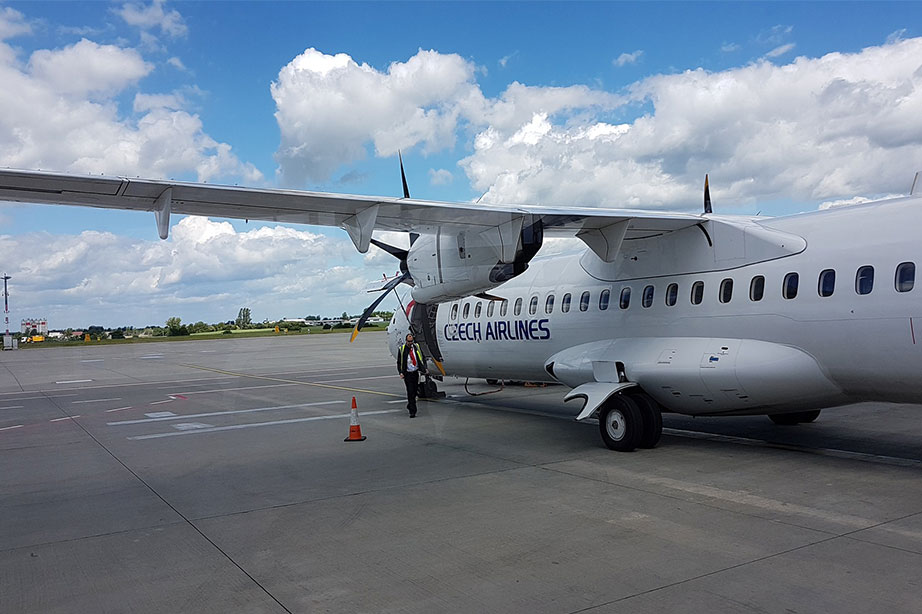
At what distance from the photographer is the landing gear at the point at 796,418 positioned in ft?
38.1

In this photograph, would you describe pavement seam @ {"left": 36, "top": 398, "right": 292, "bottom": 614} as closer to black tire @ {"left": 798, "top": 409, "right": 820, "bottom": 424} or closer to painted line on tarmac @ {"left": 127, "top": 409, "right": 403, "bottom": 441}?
painted line on tarmac @ {"left": 127, "top": 409, "right": 403, "bottom": 441}

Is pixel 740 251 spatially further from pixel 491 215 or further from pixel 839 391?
pixel 491 215

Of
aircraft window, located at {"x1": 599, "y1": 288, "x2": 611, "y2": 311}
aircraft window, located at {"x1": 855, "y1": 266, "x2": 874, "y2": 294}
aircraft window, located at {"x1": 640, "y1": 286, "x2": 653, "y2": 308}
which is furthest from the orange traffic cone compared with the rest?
aircraft window, located at {"x1": 855, "y1": 266, "x2": 874, "y2": 294}

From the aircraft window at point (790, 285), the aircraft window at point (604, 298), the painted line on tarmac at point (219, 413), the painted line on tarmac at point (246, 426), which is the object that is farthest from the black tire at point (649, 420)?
the painted line on tarmac at point (219, 413)

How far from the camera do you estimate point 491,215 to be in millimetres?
9664

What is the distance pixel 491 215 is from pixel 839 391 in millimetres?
5084

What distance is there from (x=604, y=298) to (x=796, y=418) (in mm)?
3894

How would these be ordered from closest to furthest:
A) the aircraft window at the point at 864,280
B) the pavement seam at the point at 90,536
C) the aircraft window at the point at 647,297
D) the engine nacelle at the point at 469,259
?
the pavement seam at the point at 90,536, the aircraft window at the point at 864,280, the engine nacelle at the point at 469,259, the aircraft window at the point at 647,297

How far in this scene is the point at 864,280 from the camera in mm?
8305

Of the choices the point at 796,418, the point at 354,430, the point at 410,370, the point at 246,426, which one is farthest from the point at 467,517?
the point at 246,426

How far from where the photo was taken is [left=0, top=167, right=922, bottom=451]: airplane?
812cm

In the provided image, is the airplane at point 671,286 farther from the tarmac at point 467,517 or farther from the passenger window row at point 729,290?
the tarmac at point 467,517

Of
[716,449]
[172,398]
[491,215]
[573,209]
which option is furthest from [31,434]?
[716,449]

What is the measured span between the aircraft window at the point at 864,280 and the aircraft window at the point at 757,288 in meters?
1.22
